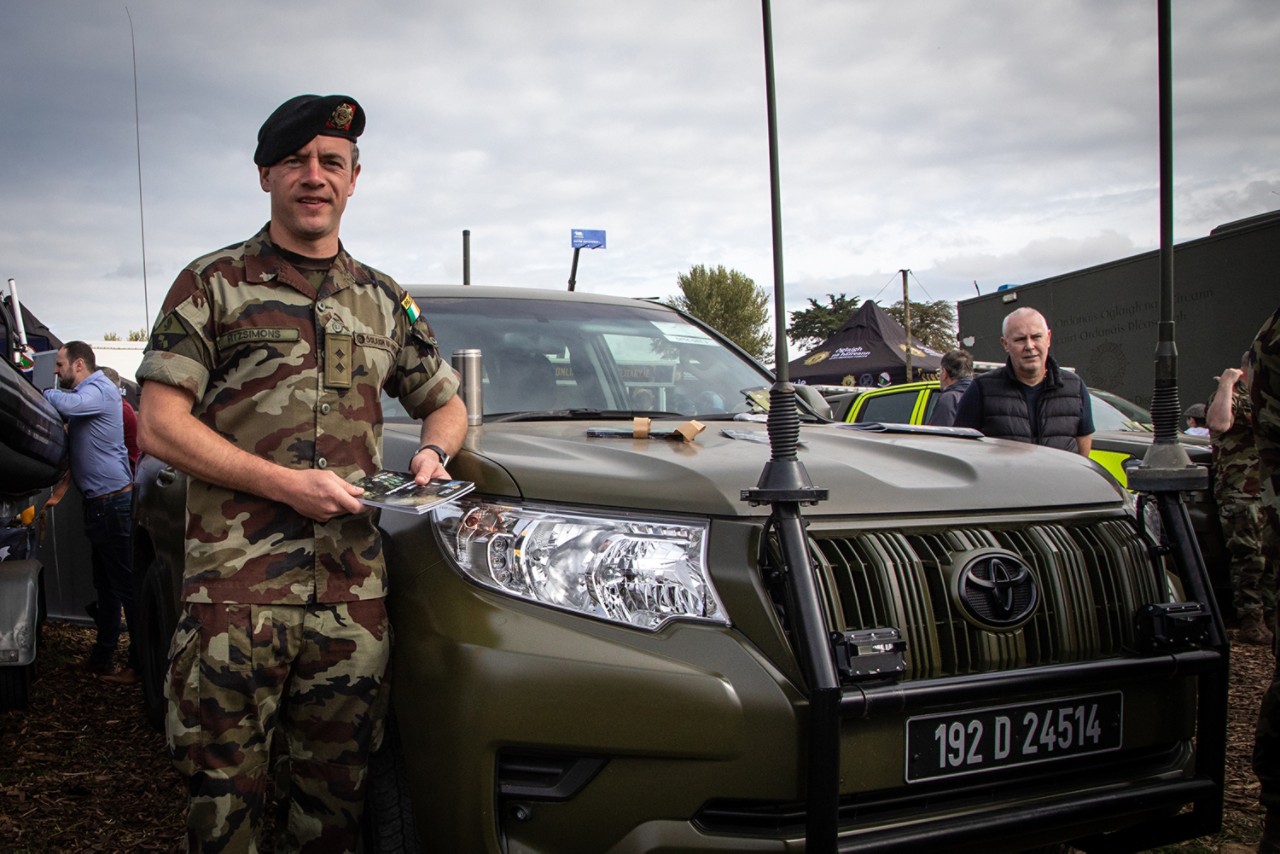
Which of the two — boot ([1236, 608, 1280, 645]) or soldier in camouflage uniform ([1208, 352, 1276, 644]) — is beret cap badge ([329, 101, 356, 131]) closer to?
soldier in camouflage uniform ([1208, 352, 1276, 644])

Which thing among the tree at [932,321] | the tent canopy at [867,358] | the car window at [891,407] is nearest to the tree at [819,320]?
the tree at [932,321]

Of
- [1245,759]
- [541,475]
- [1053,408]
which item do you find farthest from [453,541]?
[1053,408]

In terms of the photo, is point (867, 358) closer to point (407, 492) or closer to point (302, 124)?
point (302, 124)

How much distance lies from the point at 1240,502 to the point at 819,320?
6127 cm

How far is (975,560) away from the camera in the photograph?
2.23m

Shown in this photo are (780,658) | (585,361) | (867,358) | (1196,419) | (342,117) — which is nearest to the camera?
(780,658)

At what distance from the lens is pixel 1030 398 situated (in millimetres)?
5273

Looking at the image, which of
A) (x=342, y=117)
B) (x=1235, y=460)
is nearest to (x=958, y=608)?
(x=342, y=117)

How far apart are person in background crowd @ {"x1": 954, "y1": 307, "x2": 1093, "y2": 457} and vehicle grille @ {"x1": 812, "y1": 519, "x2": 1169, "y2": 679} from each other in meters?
2.81

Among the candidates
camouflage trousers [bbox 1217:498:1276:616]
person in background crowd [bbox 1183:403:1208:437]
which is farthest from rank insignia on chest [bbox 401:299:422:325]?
person in background crowd [bbox 1183:403:1208:437]

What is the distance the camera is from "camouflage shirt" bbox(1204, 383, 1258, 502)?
6059 mm

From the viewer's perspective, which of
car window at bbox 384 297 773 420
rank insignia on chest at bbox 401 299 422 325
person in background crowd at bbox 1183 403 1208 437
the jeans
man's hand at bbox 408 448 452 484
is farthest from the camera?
person in background crowd at bbox 1183 403 1208 437

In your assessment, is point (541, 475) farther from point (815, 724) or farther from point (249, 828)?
point (249, 828)

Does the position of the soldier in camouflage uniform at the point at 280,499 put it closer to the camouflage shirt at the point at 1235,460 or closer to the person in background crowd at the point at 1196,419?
the camouflage shirt at the point at 1235,460
